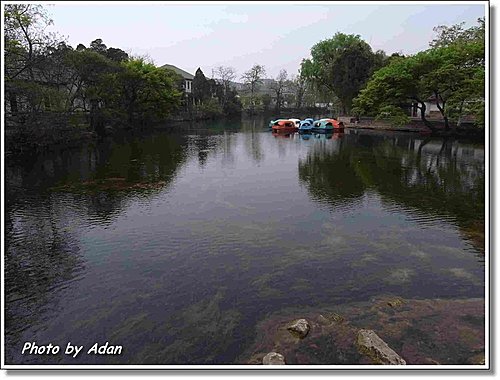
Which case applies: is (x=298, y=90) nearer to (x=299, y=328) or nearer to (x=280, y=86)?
(x=280, y=86)

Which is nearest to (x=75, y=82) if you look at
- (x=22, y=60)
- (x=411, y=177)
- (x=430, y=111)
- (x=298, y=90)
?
(x=22, y=60)

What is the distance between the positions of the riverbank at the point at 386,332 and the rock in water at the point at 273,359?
6 cm

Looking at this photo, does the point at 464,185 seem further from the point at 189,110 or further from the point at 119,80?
the point at 189,110

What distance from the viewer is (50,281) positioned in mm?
5246

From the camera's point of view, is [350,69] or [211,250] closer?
[211,250]

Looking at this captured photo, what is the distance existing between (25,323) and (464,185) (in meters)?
10.4

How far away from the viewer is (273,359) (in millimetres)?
3562

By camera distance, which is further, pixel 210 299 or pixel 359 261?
pixel 359 261

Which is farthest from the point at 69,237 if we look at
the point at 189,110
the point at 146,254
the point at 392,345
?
the point at 189,110

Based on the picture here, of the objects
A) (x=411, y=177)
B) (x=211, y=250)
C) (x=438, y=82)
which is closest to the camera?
(x=211, y=250)

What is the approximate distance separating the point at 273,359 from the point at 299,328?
0.60m

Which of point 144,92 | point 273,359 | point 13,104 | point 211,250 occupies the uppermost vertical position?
point 144,92

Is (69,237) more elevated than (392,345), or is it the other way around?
(69,237)

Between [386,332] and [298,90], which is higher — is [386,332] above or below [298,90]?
below
